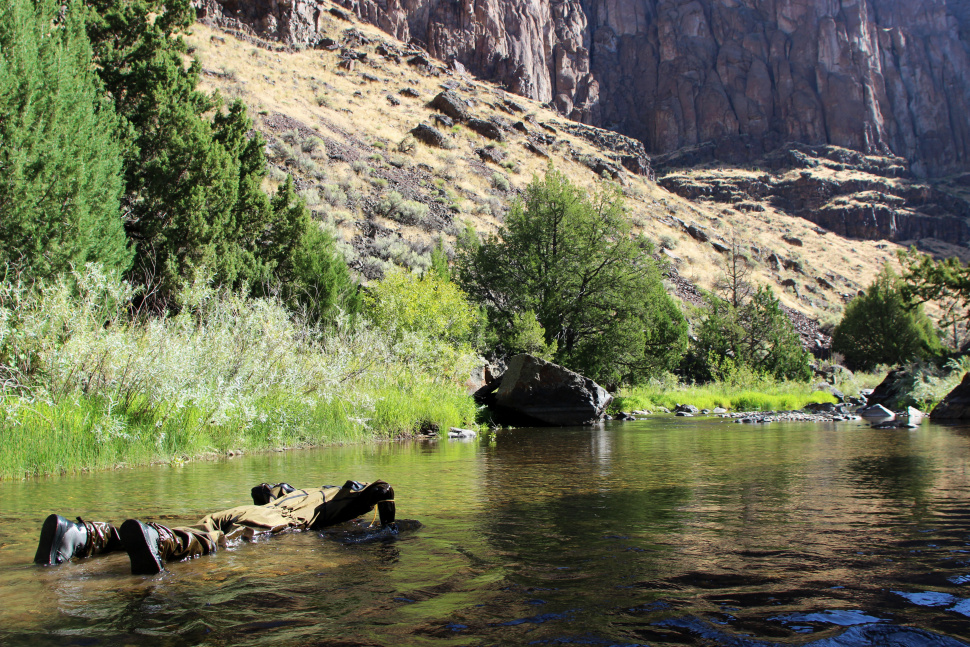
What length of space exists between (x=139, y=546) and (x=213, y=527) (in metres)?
0.80

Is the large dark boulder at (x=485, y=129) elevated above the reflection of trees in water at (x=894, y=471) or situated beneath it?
elevated above

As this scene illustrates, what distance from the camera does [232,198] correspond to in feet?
66.3

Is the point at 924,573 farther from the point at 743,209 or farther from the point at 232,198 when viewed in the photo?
the point at 743,209

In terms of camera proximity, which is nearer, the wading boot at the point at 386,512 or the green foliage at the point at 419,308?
the wading boot at the point at 386,512

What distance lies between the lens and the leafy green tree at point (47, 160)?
12.6 meters

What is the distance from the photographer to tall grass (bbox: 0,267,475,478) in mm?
7691

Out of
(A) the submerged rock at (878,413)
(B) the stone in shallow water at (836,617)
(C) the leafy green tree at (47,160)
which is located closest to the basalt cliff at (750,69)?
(A) the submerged rock at (878,413)

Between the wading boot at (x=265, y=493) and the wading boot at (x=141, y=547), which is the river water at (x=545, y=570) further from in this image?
the wading boot at (x=265, y=493)

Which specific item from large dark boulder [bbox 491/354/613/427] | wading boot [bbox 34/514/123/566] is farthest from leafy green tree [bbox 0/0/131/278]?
large dark boulder [bbox 491/354/613/427]

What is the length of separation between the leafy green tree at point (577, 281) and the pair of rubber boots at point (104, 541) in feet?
79.2

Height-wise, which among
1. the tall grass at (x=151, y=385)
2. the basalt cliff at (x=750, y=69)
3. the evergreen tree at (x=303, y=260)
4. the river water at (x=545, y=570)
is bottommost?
the river water at (x=545, y=570)

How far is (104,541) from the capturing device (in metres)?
3.96

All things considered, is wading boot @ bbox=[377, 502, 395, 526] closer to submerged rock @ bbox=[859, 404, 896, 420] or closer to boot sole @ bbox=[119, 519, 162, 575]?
boot sole @ bbox=[119, 519, 162, 575]

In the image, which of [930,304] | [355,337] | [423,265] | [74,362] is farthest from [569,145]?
[74,362]
